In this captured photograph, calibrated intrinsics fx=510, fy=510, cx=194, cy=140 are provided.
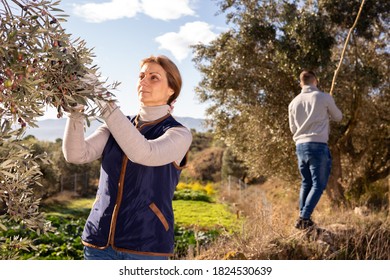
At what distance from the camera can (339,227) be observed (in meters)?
8.80

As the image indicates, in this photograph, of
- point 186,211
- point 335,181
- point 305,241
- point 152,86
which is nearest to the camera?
point 152,86

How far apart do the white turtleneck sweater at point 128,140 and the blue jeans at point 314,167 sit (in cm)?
433

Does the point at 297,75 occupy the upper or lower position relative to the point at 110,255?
upper

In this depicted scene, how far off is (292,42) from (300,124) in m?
6.87

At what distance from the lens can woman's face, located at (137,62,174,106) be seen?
3.51m

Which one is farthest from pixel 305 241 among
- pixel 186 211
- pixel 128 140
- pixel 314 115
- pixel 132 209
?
pixel 186 211

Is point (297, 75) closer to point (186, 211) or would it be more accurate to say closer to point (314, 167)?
point (314, 167)

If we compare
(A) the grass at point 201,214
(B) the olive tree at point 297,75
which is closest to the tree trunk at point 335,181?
(B) the olive tree at point 297,75

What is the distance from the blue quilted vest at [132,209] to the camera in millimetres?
3162

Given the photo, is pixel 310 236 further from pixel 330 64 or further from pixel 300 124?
pixel 330 64

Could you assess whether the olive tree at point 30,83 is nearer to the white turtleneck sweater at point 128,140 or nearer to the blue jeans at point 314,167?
the white turtleneck sweater at point 128,140

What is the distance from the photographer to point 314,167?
7.34 meters

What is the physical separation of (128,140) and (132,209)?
1.82ft
